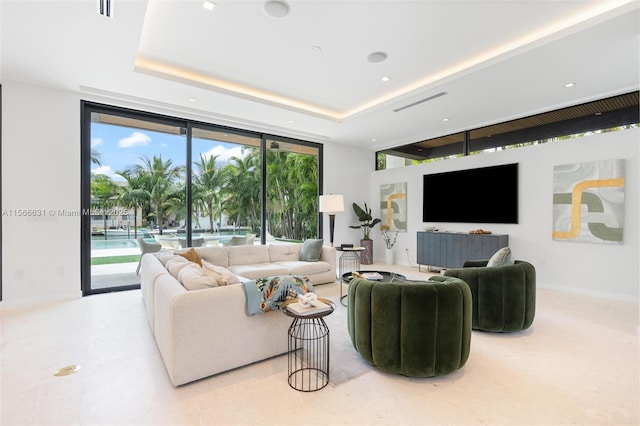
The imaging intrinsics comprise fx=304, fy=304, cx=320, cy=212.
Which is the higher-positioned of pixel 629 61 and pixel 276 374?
pixel 629 61

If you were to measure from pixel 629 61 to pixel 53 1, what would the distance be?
5.85 m

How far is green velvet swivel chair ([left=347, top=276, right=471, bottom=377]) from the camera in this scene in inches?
85.8

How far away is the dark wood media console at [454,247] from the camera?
5.36 meters

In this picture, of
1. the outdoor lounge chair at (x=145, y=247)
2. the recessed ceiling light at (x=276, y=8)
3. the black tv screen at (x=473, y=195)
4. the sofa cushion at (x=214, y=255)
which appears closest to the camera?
the recessed ceiling light at (x=276, y=8)

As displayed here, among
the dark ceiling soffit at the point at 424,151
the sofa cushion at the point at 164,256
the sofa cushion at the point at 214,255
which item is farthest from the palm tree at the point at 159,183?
the dark ceiling soffit at the point at 424,151

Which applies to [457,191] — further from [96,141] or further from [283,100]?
[96,141]

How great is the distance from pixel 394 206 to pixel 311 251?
121 inches

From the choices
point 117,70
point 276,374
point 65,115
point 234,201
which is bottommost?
point 276,374

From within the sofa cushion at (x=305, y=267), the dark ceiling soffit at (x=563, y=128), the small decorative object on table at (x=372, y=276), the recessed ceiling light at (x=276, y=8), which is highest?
the recessed ceiling light at (x=276, y=8)

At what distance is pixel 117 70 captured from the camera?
145 inches

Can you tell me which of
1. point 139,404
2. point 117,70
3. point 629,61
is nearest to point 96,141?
point 117,70

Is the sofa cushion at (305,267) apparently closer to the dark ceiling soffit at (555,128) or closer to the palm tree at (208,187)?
the palm tree at (208,187)

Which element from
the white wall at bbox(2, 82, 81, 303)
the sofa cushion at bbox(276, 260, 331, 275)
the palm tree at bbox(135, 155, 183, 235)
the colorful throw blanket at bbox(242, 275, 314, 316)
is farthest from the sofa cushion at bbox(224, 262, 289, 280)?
the white wall at bbox(2, 82, 81, 303)

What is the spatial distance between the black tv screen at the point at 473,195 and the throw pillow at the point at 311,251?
9.24 feet
